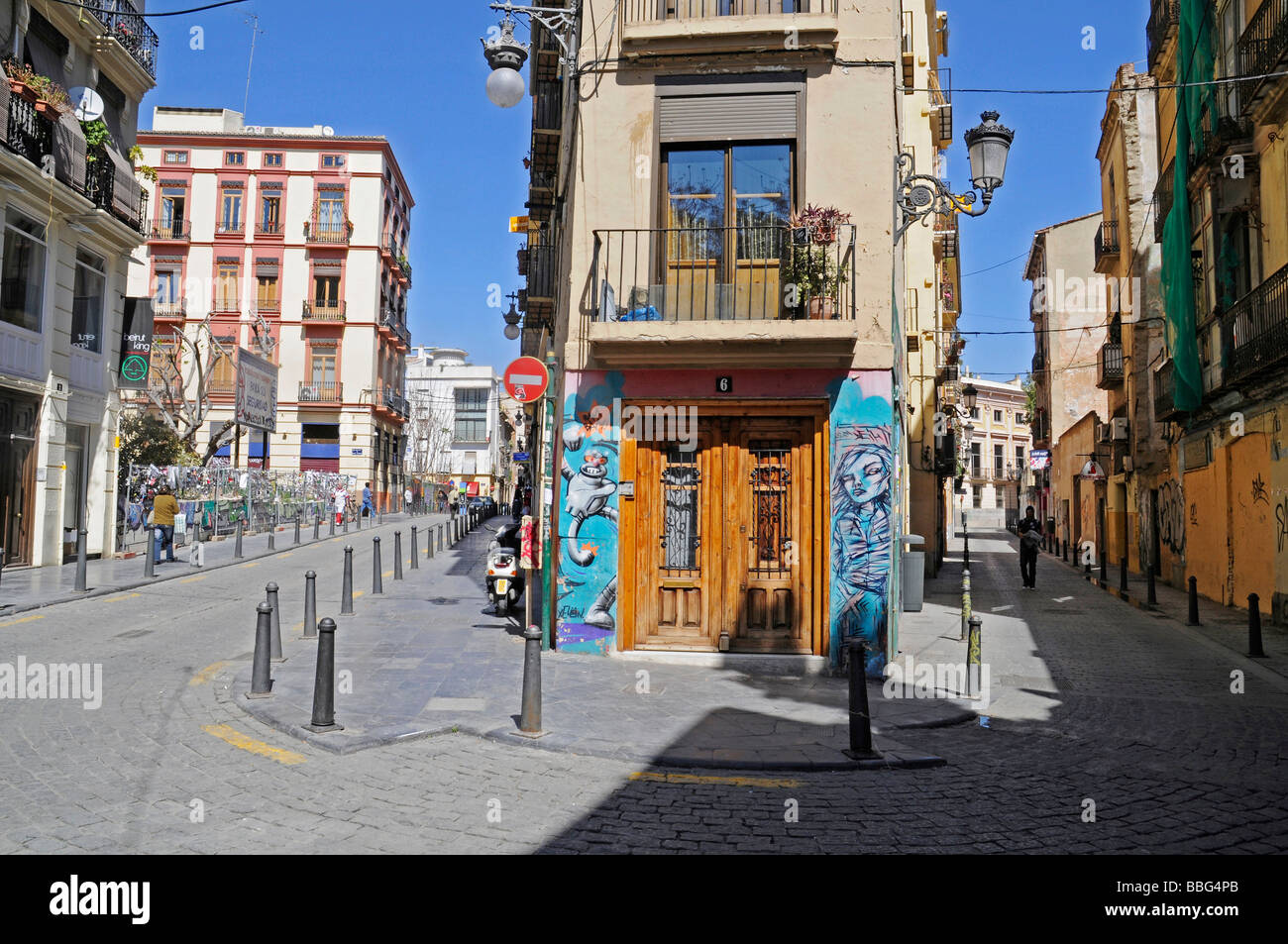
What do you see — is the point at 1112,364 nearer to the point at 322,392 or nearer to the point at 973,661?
the point at 973,661

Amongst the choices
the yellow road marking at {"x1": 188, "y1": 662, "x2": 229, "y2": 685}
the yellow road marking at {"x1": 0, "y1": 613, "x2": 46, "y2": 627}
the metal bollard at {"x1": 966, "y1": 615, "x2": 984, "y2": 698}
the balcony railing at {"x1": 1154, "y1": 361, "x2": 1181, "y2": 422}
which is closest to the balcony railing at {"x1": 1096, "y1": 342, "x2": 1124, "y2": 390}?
the balcony railing at {"x1": 1154, "y1": 361, "x2": 1181, "y2": 422}

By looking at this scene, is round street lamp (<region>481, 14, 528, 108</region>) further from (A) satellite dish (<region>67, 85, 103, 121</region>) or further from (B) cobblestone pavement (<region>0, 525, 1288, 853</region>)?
(A) satellite dish (<region>67, 85, 103, 121</region>)

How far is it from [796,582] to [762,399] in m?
2.09

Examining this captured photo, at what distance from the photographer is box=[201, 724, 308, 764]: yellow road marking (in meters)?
6.45

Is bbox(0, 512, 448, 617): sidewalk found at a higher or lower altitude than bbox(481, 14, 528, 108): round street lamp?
lower

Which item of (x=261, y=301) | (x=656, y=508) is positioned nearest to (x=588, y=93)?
(x=656, y=508)

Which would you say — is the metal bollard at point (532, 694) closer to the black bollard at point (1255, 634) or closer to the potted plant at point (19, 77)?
the black bollard at point (1255, 634)

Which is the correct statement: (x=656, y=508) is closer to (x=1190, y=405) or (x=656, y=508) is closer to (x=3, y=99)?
(x=1190, y=405)

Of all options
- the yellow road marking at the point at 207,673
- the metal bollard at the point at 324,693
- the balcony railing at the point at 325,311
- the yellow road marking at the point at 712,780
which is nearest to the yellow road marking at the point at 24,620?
the yellow road marking at the point at 207,673

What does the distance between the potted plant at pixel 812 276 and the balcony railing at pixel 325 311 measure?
46120 millimetres

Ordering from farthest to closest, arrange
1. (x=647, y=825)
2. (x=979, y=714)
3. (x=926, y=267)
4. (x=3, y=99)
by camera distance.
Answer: (x=926, y=267) → (x=3, y=99) → (x=979, y=714) → (x=647, y=825)

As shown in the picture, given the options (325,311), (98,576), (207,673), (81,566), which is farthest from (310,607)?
(325,311)

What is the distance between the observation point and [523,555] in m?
12.1

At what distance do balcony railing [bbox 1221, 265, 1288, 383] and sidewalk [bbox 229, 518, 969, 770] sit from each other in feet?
30.3
